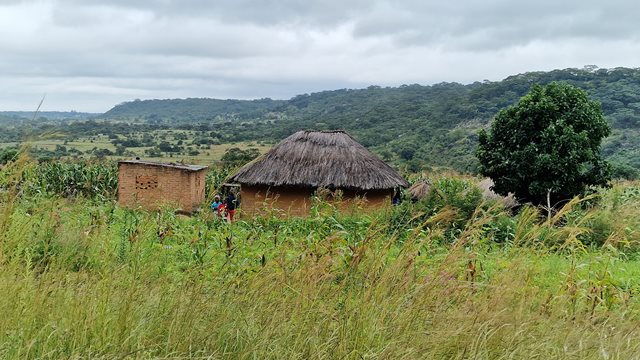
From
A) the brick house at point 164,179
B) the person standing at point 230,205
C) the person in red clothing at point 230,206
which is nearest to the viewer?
the person in red clothing at point 230,206

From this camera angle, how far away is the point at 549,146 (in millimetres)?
10641

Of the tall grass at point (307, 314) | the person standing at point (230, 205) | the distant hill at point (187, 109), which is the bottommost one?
the person standing at point (230, 205)

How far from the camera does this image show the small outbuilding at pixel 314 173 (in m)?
14.3

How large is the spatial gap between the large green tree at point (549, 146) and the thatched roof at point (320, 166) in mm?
3872

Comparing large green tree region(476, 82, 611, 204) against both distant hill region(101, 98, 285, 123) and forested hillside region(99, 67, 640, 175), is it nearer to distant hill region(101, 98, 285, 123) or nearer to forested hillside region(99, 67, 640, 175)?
forested hillside region(99, 67, 640, 175)

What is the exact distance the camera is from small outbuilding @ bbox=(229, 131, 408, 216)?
47.0 feet

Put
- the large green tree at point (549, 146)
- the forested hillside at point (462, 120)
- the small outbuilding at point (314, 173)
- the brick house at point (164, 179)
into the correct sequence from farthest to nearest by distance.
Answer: the forested hillside at point (462, 120) < the brick house at point (164, 179) < the small outbuilding at point (314, 173) < the large green tree at point (549, 146)

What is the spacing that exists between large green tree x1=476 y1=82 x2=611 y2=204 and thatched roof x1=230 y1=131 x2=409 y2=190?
387cm

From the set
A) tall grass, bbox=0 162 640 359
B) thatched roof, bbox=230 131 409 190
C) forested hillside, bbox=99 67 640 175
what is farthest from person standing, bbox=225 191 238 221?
forested hillside, bbox=99 67 640 175

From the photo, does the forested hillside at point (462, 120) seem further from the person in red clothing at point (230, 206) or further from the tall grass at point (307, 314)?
the tall grass at point (307, 314)

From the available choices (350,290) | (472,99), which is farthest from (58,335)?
(472,99)

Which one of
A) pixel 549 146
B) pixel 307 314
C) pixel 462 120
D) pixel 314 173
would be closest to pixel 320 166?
Answer: pixel 314 173

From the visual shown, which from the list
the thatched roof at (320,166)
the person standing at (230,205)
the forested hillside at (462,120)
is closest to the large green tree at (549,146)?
the thatched roof at (320,166)

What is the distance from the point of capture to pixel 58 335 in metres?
1.61
